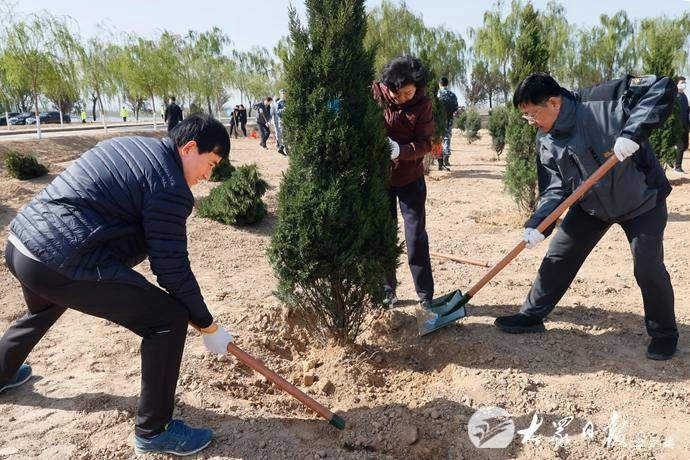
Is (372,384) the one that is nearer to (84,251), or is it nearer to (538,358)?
(538,358)

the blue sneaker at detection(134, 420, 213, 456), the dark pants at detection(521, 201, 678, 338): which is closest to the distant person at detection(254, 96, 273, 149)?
the dark pants at detection(521, 201, 678, 338)

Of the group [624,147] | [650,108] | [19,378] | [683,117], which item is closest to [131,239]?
[19,378]

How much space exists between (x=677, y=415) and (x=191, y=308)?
2611 mm

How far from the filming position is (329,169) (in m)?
3.14

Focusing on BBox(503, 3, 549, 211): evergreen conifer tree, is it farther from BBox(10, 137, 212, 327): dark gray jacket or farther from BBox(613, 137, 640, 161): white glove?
BBox(10, 137, 212, 327): dark gray jacket

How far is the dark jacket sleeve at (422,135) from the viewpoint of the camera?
3.70 m

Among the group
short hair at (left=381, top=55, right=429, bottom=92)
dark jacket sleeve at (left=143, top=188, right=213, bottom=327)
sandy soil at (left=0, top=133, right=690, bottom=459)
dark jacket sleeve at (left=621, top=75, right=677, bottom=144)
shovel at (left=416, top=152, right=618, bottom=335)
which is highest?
short hair at (left=381, top=55, right=429, bottom=92)

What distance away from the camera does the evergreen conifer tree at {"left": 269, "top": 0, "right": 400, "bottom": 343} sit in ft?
10.0

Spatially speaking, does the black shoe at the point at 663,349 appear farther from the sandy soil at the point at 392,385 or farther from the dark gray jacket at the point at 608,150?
the dark gray jacket at the point at 608,150

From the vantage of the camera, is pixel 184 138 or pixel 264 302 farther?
pixel 264 302

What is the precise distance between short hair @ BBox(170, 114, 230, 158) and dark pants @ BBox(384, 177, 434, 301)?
5.71 ft

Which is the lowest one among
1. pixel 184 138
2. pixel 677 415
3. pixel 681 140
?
pixel 677 415

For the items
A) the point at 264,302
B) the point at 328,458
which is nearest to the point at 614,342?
the point at 328,458

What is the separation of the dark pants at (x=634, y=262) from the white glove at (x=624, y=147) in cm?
47
